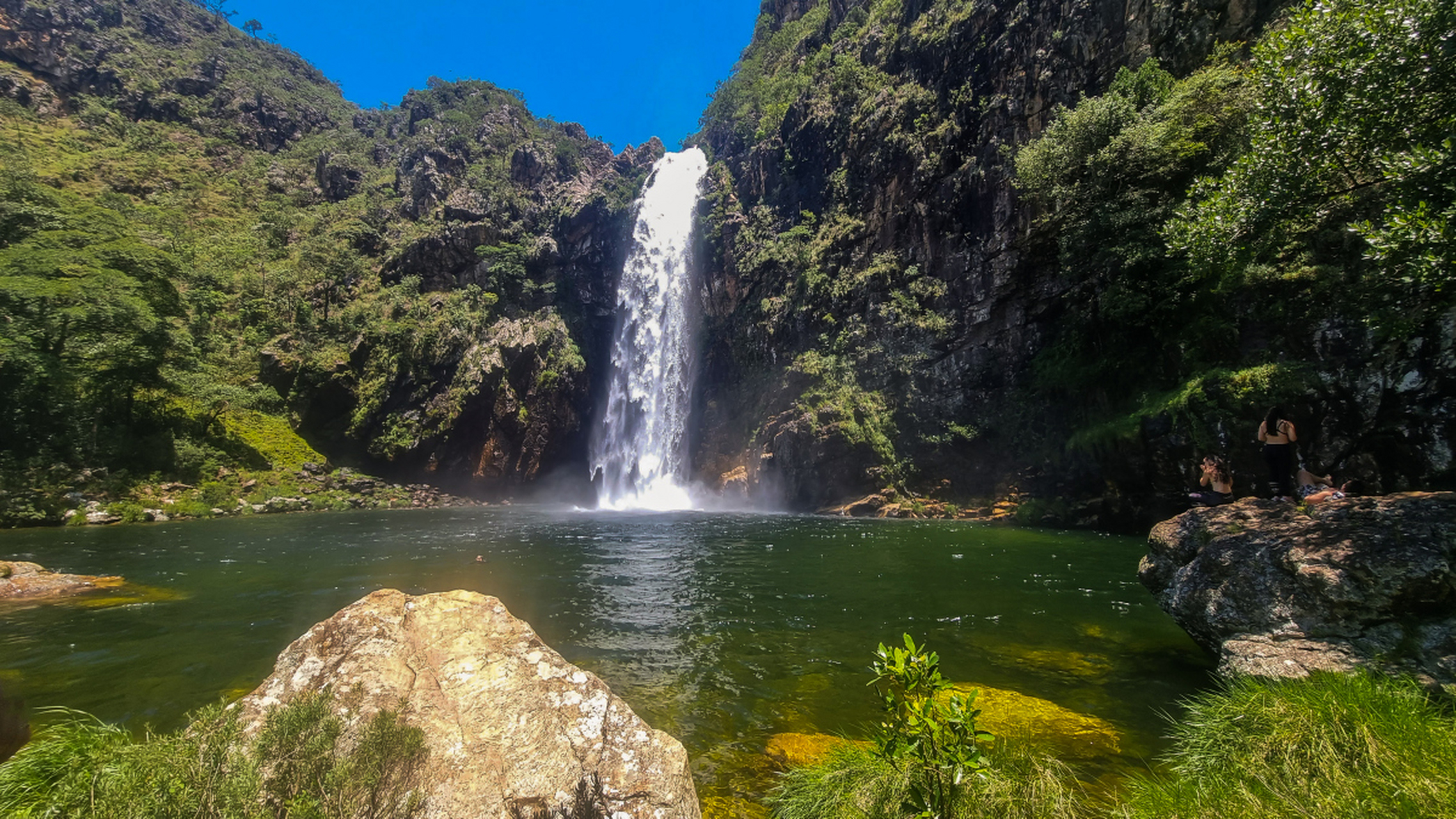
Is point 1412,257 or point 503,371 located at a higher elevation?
point 503,371

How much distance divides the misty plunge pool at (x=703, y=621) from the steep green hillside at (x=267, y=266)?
14.2 metres

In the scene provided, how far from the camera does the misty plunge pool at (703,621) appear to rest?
6.67m

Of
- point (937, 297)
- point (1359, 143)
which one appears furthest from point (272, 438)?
point (1359, 143)

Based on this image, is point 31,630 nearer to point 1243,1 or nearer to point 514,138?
point 1243,1

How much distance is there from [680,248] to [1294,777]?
177 ft

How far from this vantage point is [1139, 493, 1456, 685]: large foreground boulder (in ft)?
17.5

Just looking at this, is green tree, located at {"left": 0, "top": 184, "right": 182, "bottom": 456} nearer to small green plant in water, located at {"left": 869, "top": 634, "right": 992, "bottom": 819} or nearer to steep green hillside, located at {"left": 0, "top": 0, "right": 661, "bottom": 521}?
steep green hillside, located at {"left": 0, "top": 0, "right": 661, "bottom": 521}

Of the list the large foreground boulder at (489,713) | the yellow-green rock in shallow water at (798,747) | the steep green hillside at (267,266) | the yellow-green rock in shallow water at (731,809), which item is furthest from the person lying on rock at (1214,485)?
the steep green hillside at (267,266)

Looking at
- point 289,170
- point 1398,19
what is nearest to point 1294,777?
point 1398,19

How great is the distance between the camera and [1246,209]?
9094mm

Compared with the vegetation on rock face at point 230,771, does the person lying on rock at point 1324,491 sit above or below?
above

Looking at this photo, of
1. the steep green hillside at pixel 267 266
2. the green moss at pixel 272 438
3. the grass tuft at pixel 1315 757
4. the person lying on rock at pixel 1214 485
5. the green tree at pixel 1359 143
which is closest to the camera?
the grass tuft at pixel 1315 757

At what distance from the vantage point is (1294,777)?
346cm

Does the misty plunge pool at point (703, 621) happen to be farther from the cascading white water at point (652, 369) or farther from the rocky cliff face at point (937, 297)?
the cascading white water at point (652, 369)
